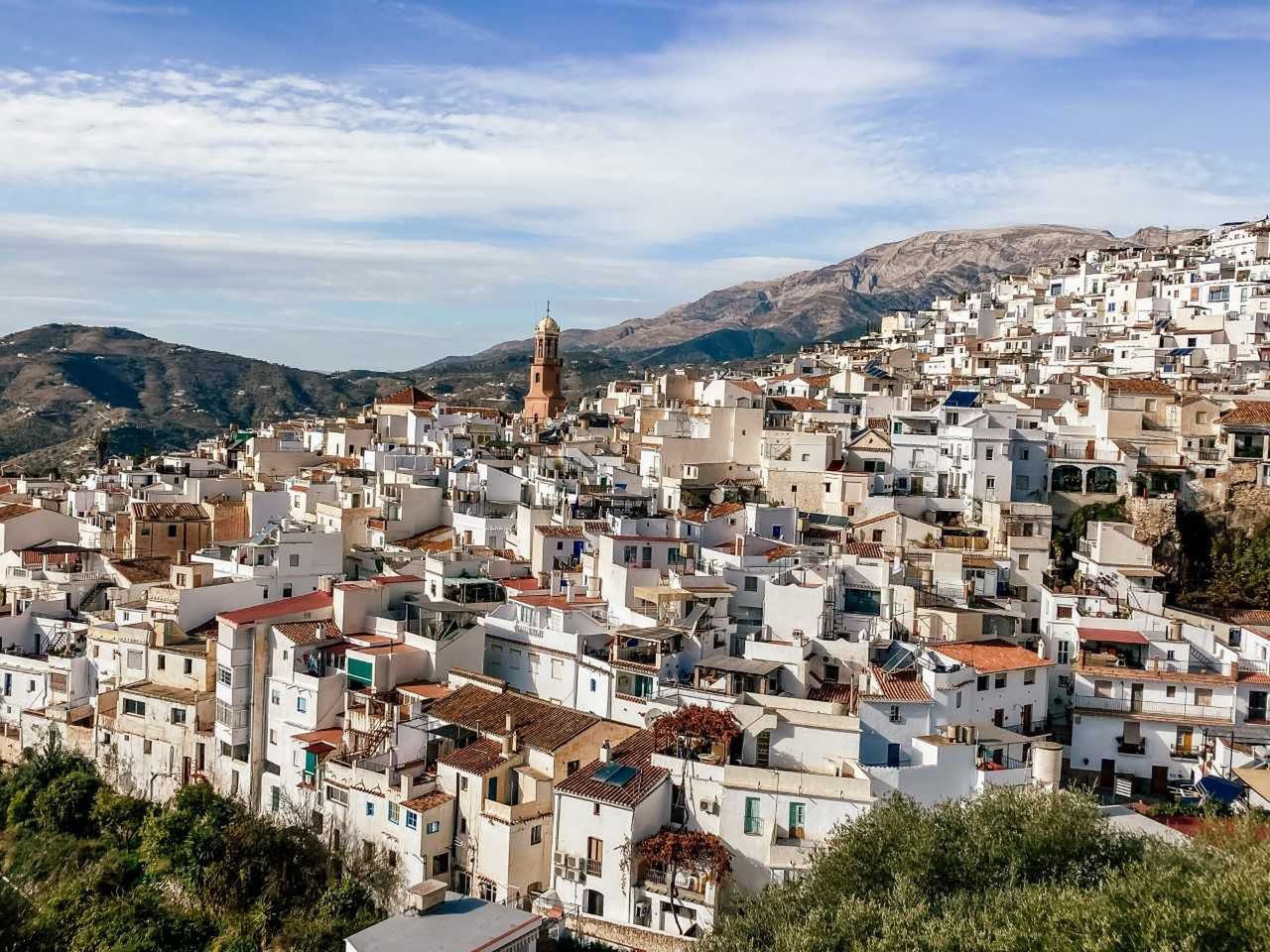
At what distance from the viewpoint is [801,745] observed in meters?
22.3

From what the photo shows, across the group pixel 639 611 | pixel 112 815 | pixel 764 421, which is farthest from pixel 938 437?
pixel 112 815

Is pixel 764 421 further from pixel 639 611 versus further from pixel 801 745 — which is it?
pixel 801 745

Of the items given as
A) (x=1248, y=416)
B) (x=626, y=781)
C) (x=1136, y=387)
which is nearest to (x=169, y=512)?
(x=626, y=781)

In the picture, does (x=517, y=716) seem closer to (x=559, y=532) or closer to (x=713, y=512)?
(x=559, y=532)

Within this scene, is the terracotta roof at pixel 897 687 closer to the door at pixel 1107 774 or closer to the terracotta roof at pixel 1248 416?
the door at pixel 1107 774

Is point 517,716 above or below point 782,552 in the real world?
below

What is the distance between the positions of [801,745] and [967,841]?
16.1ft

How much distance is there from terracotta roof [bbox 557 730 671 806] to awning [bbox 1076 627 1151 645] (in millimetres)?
11348

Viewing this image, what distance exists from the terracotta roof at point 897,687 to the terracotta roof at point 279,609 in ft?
44.0

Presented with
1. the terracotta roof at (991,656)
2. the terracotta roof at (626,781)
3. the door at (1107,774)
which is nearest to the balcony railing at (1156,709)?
the door at (1107,774)

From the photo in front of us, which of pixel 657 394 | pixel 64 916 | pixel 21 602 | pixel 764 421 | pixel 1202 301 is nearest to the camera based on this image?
pixel 64 916

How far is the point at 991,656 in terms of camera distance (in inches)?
1012

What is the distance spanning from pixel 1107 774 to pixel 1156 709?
1.84m

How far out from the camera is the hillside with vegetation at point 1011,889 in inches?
555
